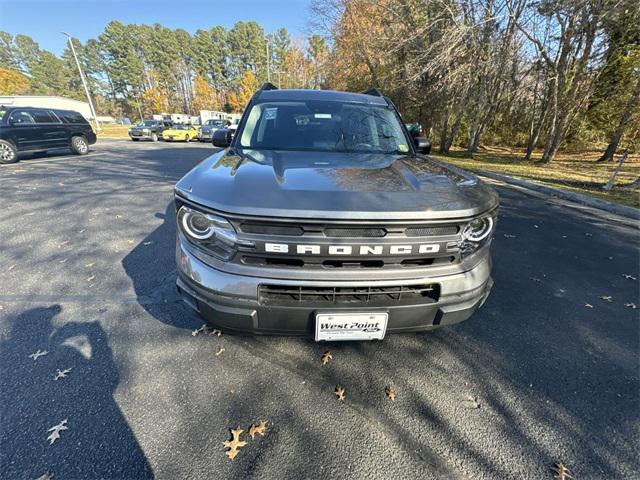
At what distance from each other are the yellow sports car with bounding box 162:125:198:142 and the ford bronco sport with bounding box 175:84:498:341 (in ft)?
82.0

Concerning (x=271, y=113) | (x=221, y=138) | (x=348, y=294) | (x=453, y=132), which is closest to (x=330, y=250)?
(x=348, y=294)

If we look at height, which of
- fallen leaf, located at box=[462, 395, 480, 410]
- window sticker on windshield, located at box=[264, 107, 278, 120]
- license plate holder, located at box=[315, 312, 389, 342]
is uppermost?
window sticker on windshield, located at box=[264, 107, 278, 120]

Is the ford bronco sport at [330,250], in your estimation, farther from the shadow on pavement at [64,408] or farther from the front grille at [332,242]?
the shadow on pavement at [64,408]

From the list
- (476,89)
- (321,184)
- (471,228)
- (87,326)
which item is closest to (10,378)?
(87,326)

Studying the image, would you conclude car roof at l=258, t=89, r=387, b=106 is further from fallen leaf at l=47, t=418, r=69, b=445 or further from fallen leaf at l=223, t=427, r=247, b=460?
fallen leaf at l=47, t=418, r=69, b=445

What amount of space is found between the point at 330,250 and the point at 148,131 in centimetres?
2744

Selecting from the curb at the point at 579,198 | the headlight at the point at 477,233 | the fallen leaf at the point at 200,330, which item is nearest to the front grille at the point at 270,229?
the headlight at the point at 477,233

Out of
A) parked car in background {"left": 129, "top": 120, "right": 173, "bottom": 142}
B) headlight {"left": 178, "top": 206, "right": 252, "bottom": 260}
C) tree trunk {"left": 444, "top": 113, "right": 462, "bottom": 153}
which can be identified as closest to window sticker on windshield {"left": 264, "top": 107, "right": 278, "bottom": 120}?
headlight {"left": 178, "top": 206, "right": 252, "bottom": 260}

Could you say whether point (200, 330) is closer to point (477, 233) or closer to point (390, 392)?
point (390, 392)

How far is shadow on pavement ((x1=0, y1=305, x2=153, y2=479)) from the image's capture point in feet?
4.87

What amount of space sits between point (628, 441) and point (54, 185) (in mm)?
10257

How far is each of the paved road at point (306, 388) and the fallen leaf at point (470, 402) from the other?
0.03 m

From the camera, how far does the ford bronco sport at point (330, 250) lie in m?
1.49

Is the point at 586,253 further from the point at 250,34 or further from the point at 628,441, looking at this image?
the point at 250,34
